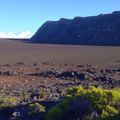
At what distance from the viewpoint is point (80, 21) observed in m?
108

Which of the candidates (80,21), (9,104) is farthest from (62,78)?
(80,21)

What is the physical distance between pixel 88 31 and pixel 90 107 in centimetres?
8574

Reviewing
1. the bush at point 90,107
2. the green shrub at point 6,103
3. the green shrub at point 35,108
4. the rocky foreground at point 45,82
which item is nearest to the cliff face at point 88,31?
the rocky foreground at point 45,82

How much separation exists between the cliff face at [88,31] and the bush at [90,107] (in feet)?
231

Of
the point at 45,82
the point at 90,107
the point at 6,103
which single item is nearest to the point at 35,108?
the point at 6,103

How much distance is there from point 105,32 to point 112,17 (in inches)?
237

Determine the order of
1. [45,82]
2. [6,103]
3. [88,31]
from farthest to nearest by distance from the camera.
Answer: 1. [88,31]
2. [45,82]
3. [6,103]

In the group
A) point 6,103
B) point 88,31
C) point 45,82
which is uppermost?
point 88,31

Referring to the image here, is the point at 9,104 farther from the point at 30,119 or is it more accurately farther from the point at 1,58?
the point at 1,58

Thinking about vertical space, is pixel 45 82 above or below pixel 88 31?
below

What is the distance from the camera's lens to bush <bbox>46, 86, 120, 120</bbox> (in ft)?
47.7

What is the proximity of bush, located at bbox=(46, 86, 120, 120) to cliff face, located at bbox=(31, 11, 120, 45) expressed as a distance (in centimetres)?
7049

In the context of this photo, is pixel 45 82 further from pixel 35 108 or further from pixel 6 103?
pixel 35 108

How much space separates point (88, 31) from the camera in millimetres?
100125
